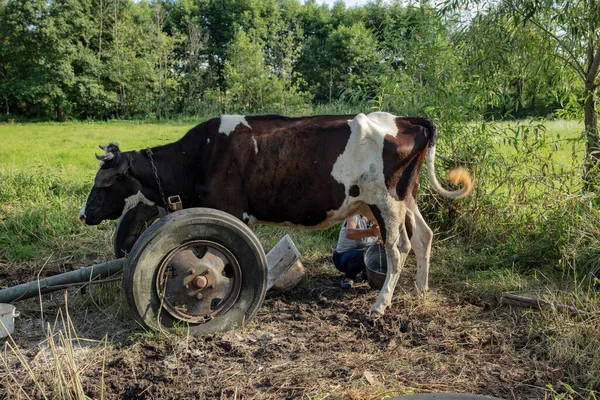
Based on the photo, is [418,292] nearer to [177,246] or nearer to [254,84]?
[177,246]

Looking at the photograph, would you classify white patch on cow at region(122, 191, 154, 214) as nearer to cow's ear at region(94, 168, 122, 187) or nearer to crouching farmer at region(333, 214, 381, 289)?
cow's ear at region(94, 168, 122, 187)

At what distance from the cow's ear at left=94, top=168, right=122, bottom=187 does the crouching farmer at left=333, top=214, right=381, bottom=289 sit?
7.86 feet

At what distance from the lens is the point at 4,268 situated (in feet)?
18.5

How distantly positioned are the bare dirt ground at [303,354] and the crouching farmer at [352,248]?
43 centimetres

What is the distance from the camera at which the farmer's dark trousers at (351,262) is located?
5195 millimetres

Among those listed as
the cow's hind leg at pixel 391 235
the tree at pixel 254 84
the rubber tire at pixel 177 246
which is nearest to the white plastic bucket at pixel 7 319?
the rubber tire at pixel 177 246

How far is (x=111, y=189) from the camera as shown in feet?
15.3

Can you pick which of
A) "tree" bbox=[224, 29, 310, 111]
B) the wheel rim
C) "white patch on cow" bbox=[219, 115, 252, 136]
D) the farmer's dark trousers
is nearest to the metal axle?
the wheel rim

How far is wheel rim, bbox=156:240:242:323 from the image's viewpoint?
3.82 metres

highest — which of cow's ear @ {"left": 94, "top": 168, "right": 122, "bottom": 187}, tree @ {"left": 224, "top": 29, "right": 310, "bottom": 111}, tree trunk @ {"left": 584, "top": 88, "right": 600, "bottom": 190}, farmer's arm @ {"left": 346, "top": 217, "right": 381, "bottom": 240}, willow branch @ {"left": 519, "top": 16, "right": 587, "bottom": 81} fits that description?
tree @ {"left": 224, "top": 29, "right": 310, "bottom": 111}

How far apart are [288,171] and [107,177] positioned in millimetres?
1689

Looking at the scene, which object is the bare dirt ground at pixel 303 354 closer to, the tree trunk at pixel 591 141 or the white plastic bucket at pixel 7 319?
the white plastic bucket at pixel 7 319

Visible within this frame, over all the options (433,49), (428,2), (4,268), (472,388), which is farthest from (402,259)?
(4,268)

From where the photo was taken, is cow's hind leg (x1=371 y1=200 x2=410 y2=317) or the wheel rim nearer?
the wheel rim
